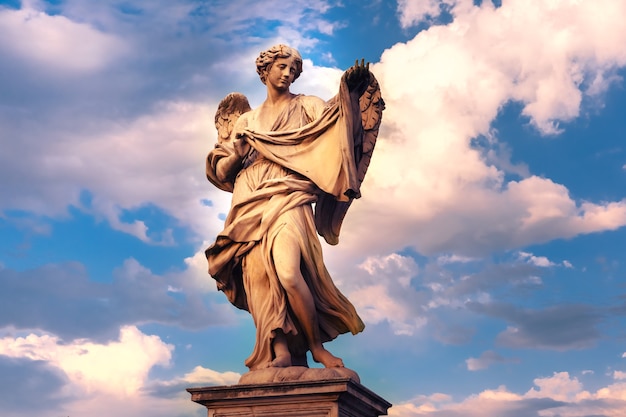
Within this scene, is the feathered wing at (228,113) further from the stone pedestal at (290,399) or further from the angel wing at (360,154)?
the stone pedestal at (290,399)

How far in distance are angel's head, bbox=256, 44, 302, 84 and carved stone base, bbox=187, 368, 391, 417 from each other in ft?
13.6

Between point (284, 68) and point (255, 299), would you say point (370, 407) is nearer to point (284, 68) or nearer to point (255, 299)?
point (255, 299)

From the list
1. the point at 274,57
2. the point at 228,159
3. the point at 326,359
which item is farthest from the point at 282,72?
the point at 326,359

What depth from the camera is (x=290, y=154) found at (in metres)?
11.3

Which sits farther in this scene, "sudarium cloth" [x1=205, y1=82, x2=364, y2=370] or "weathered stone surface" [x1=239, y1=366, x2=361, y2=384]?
"sudarium cloth" [x1=205, y1=82, x2=364, y2=370]

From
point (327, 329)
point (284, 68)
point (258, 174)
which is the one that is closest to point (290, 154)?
point (258, 174)

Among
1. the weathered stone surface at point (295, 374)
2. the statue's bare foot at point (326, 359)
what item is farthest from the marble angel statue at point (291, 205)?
the weathered stone surface at point (295, 374)

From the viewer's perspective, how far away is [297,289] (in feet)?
34.4

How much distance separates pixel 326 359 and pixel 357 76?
337cm

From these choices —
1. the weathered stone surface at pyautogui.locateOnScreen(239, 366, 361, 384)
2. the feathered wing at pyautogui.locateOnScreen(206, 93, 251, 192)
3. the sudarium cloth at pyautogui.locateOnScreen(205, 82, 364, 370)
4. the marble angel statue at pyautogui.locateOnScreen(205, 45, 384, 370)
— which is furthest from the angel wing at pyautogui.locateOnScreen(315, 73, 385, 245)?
the weathered stone surface at pyautogui.locateOnScreen(239, 366, 361, 384)

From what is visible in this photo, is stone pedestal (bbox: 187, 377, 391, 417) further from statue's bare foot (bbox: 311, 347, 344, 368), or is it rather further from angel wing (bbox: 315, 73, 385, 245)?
angel wing (bbox: 315, 73, 385, 245)

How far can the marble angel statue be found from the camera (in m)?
10.6

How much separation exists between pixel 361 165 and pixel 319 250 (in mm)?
1238

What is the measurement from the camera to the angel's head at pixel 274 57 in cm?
1173
